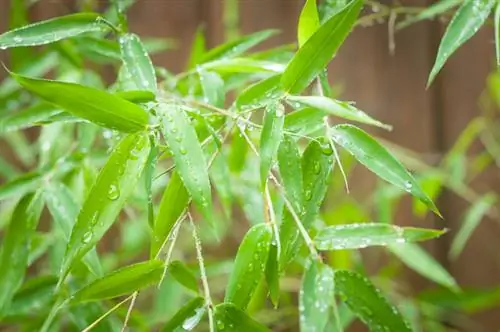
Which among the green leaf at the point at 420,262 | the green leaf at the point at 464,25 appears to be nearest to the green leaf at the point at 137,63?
the green leaf at the point at 464,25

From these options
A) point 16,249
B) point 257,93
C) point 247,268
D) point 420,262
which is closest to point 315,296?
point 247,268

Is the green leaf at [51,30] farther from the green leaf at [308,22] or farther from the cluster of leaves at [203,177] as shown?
the green leaf at [308,22]

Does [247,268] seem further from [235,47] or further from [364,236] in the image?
[235,47]

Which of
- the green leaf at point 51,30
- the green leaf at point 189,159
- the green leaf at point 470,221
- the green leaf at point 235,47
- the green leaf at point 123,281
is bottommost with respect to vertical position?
the green leaf at point 470,221

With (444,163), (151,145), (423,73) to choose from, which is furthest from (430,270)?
(151,145)

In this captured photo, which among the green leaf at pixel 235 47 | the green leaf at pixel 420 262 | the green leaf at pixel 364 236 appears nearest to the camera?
the green leaf at pixel 364 236

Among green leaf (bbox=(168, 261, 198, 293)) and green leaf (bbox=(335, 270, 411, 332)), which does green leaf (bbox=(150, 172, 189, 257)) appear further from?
green leaf (bbox=(335, 270, 411, 332))
